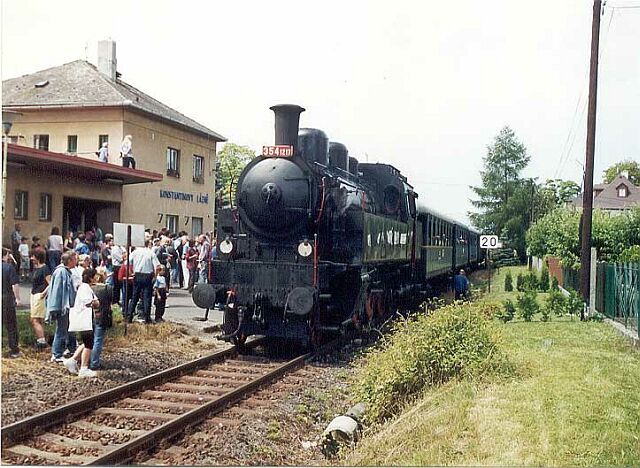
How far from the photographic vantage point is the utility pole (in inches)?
332

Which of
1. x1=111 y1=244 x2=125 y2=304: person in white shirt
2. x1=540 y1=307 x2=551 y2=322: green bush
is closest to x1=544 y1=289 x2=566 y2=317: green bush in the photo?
x1=540 y1=307 x2=551 y2=322: green bush

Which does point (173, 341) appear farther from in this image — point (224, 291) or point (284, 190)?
point (284, 190)

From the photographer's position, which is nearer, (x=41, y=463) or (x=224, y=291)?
(x=41, y=463)

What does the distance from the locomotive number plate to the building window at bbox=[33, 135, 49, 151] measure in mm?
2969

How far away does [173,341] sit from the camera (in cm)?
940

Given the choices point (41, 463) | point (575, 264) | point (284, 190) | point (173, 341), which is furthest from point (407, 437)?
point (575, 264)

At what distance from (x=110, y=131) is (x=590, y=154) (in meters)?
6.61

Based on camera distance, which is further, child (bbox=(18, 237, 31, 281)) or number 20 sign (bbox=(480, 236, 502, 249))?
number 20 sign (bbox=(480, 236, 502, 249))

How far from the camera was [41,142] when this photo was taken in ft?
20.7

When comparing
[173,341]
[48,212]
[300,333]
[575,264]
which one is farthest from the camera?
[575,264]

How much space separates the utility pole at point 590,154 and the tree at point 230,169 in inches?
165

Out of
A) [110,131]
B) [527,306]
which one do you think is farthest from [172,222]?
[527,306]

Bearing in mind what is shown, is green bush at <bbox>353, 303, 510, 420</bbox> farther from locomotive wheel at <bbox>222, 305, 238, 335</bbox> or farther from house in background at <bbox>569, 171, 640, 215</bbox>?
house in background at <bbox>569, 171, 640, 215</bbox>

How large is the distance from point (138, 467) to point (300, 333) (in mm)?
4003
